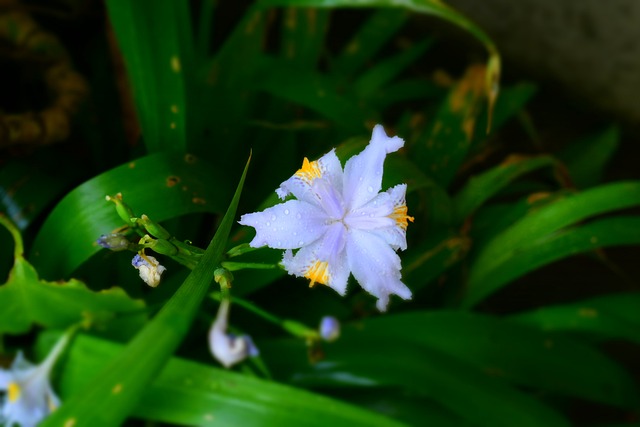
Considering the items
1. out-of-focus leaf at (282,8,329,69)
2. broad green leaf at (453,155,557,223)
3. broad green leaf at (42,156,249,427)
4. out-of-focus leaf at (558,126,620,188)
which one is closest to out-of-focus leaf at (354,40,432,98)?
out-of-focus leaf at (282,8,329,69)

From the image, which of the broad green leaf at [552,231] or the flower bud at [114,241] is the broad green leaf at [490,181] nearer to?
the broad green leaf at [552,231]

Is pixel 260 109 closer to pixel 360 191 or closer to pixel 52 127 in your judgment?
pixel 52 127

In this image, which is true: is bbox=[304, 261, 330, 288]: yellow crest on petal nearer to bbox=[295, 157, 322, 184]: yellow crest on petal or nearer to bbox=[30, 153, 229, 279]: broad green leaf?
bbox=[295, 157, 322, 184]: yellow crest on petal

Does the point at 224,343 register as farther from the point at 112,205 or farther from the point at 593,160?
the point at 593,160

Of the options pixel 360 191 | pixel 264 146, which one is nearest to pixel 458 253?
pixel 264 146

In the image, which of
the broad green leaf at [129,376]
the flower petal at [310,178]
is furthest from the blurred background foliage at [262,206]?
the flower petal at [310,178]
